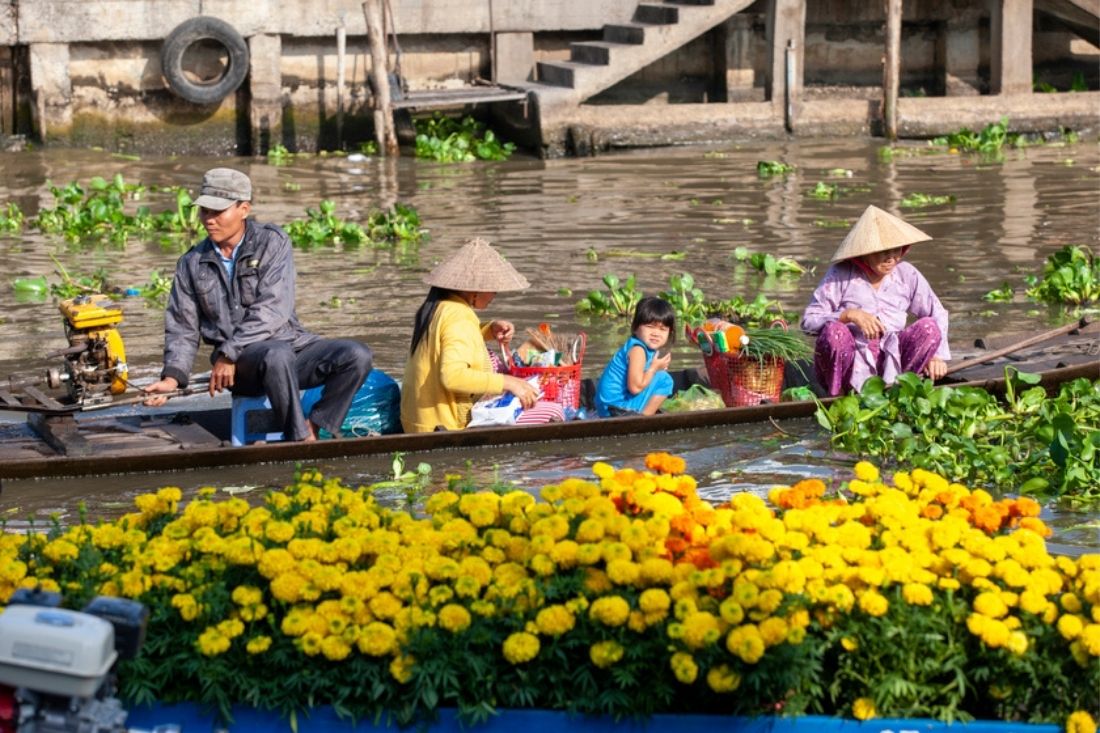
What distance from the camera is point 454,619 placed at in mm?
3805

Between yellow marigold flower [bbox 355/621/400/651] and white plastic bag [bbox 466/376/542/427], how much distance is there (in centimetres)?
355

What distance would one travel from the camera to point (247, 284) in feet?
23.3

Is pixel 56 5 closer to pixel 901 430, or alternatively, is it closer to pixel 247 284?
pixel 247 284

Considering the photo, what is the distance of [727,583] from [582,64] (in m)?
14.8

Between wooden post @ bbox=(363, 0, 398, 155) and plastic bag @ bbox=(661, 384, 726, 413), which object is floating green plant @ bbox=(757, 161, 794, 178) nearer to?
wooden post @ bbox=(363, 0, 398, 155)

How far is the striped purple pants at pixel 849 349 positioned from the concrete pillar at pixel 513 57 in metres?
11.4

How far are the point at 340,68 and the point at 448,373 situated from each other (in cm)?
1146

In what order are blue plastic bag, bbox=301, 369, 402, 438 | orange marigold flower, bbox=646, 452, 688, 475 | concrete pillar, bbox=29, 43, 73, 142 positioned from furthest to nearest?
concrete pillar, bbox=29, 43, 73, 142, blue plastic bag, bbox=301, 369, 402, 438, orange marigold flower, bbox=646, 452, 688, 475

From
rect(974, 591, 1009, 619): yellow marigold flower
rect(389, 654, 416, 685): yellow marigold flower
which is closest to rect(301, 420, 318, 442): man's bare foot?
rect(389, 654, 416, 685): yellow marigold flower

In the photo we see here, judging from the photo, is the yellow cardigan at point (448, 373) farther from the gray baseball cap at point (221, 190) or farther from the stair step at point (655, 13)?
the stair step at point (655, 13)

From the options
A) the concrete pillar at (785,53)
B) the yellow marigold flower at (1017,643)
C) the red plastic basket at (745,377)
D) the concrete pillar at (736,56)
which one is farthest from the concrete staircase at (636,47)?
the yellow marigold flower at (1017,643)

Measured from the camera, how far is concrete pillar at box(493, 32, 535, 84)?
1858cm

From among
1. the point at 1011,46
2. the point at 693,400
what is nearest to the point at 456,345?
the point at 693,400

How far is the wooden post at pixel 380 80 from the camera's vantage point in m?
17.1
